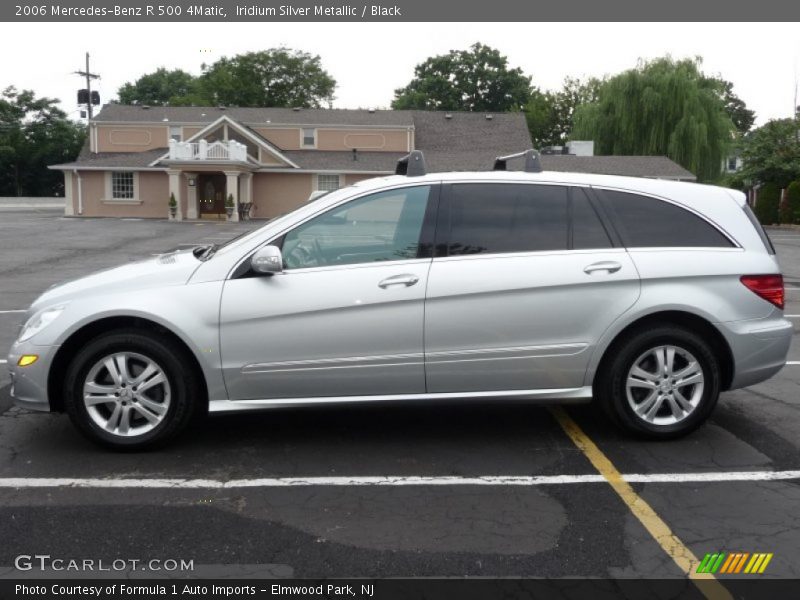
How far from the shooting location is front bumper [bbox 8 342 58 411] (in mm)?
4840

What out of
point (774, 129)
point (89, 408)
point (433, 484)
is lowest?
point (433, 484)

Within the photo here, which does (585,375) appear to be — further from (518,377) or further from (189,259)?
(189,259)

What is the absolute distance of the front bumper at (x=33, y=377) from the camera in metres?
4.84

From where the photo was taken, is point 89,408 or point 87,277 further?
point 87,277

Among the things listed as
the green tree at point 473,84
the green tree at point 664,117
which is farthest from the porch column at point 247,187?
the green tree at point 473,84

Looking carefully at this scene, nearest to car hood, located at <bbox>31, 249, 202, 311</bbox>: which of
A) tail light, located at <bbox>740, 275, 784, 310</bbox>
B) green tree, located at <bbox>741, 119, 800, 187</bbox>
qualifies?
tail light, located at <bbox>740, 275, 784, 310</bbox>

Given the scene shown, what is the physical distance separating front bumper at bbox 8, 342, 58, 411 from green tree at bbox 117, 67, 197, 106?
82.6 metres

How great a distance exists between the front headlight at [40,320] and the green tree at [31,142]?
6225 cm

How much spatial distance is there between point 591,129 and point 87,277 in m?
46.1

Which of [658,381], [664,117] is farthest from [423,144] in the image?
[658,381]

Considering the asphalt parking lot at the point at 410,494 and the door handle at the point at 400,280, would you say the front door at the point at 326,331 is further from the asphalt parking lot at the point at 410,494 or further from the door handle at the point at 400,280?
the asphalt parking lot at the point at 410,494

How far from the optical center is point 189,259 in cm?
527

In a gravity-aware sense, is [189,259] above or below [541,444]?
above
